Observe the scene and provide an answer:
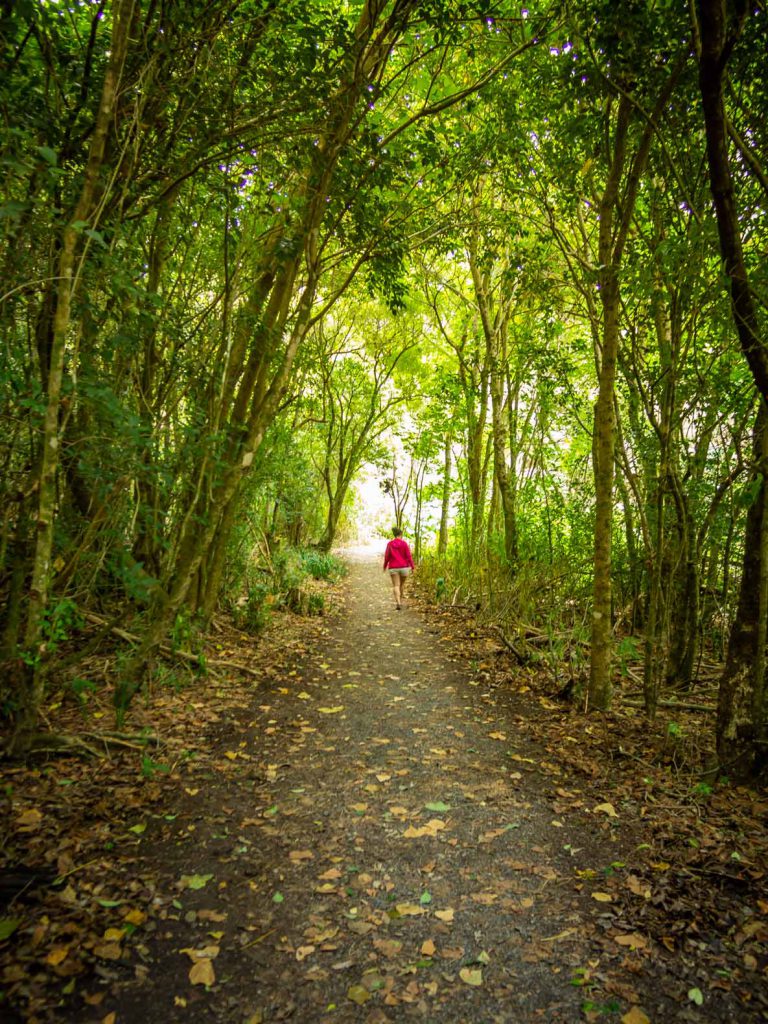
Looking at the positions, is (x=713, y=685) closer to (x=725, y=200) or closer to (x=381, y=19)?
(x=725, y=200)

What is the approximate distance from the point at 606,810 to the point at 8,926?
3.38 metres

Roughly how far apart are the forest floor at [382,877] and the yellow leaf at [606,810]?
41mm

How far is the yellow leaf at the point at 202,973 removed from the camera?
2115 mm

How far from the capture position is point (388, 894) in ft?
8.83

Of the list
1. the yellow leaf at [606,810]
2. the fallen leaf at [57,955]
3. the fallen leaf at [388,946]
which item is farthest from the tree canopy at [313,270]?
the fallen leaf at [388,946]

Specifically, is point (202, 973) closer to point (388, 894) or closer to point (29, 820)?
point (388, 894)

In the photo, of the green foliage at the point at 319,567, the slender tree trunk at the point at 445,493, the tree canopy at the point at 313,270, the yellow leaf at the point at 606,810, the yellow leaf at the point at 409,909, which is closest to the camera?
the yellow leaf at the point at 409,909

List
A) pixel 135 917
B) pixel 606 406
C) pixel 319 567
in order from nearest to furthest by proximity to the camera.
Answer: pixel 135 917
pixel 606 406
pixel 319 567

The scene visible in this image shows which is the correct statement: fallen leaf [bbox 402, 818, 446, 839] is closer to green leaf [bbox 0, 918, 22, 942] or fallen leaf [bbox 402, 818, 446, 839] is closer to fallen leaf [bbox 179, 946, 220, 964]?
fallen leaf [bbox 179, 946, 220, 964]

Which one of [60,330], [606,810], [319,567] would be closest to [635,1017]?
[606,810]

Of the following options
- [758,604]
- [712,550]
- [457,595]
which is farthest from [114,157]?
[457,595]

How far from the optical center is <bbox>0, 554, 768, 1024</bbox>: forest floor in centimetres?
207

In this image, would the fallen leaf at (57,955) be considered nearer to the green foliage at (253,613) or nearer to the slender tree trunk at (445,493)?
the green foliage at (253,613)

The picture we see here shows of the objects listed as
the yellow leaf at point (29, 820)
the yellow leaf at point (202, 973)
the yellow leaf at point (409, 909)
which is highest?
the yellow leaf at point (29, 820)
